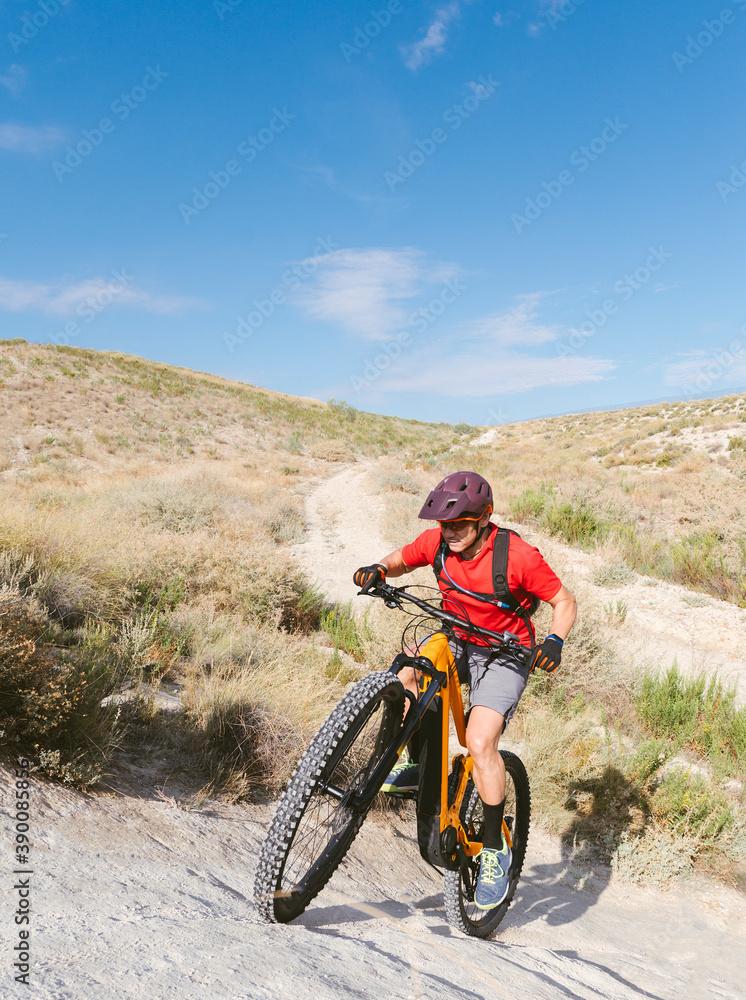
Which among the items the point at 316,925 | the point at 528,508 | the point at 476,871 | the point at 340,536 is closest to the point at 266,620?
Answer: the point at 476,871

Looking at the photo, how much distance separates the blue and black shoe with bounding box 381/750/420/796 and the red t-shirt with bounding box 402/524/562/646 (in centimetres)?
67

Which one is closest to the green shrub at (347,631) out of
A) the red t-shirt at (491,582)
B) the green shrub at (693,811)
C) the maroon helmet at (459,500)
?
the green shrub at (693,811)

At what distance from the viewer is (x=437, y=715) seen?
8.70 feet

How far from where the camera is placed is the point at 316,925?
7.91 feet

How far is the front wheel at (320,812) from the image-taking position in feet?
7.16

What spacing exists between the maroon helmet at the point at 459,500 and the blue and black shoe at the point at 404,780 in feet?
3.96

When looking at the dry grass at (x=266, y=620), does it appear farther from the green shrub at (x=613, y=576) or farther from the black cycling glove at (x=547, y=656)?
the black cycling glove at (x=547, y=656)

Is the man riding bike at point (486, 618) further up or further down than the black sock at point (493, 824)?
further up

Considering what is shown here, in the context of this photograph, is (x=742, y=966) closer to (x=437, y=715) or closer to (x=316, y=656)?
(x=437, y=715)

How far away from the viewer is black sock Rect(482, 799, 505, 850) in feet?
9.41

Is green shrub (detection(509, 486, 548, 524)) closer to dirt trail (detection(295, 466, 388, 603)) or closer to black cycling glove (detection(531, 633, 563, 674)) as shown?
dirt trail (detection(295, 466, 388, 603))

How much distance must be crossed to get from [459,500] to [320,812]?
1475mm

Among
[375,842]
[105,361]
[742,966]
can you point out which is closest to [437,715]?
[375,842]

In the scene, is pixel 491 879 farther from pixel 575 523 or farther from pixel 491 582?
pixel 575 523
